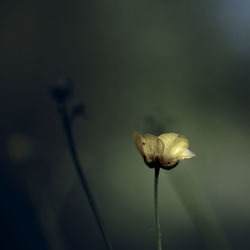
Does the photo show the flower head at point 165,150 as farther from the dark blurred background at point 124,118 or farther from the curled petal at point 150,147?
the dark blurred background at point 124,118

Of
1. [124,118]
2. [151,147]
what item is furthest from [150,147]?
[124,118]

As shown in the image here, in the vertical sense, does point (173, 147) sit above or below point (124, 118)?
below

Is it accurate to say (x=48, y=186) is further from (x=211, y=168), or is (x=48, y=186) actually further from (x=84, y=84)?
(x=211, y=168)

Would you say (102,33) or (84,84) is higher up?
(102,33)

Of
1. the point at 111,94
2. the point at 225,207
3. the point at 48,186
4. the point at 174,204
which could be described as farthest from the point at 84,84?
the point at 225,207

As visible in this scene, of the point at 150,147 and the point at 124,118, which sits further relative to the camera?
the point at 124,118

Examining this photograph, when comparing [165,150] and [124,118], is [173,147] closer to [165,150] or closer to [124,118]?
[165,150]
